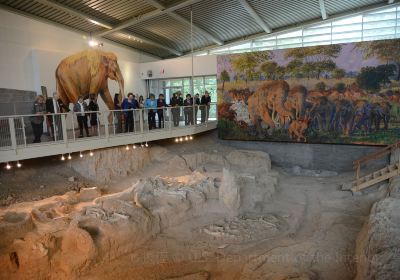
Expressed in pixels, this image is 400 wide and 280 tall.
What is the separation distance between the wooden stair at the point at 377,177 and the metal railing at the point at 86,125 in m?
8.20

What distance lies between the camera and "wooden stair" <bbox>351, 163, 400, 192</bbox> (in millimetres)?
13016

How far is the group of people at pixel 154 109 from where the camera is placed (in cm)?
1334

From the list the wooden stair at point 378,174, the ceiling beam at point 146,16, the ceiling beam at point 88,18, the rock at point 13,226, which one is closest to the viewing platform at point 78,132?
the rock at point 13,226

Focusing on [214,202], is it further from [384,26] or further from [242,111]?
[384,26]

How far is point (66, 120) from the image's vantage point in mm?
11172

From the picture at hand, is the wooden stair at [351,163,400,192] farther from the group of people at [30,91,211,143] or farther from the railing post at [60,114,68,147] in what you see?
the railing post at [60,114,68,147]

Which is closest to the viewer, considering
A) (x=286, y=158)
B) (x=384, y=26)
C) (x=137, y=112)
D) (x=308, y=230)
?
(x=308, y=230)

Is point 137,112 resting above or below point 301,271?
above

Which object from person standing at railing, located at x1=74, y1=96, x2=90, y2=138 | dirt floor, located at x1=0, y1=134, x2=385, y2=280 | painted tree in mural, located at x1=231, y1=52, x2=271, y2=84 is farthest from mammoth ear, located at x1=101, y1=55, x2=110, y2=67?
painted tree in mural, located at x1=231, y1=52, x2=271, y2=84

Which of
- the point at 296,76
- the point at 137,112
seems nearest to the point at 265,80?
the point at 296,76

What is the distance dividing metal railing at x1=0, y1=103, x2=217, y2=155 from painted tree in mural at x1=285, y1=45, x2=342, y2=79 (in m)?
5.88

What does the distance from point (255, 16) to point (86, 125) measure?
12.5m

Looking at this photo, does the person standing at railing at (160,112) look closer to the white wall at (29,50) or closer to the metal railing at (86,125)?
the metal railing at (86,125)

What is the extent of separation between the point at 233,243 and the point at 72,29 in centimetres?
1508
